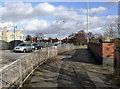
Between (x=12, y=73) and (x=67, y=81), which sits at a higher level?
(x=12, y=73)

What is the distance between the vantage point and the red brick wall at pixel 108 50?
8875 millimetres

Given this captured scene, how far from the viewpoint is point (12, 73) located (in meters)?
4.09

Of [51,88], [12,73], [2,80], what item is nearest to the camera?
[2,80]

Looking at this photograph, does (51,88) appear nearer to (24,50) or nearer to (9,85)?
(9,85)

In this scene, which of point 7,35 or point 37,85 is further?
point 7,35

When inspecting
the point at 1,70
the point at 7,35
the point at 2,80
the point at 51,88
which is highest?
the point at 7,35

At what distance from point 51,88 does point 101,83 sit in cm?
203

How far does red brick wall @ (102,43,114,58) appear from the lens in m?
8.88

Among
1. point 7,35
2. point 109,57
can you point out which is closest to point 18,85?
point 109,57

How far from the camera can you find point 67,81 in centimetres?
547

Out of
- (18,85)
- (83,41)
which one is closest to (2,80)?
(18,85)

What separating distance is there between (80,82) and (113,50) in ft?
15.1

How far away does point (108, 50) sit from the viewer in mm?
8953

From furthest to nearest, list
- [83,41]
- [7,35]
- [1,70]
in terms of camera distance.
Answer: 1. [83,41]
2. [7,35]
3. [1,70]
